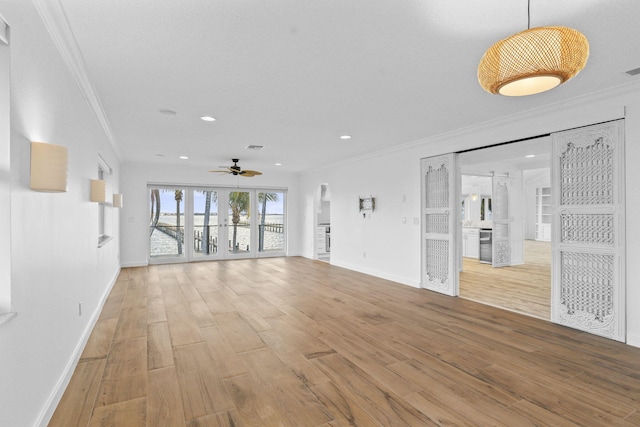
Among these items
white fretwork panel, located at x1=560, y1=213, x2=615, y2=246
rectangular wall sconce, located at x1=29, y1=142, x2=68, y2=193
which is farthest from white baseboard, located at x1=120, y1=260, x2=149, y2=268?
white fretwork panel, located at x1=560, y1=213, x2=615, y2=246

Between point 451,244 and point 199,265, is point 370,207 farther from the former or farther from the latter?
point 199,265

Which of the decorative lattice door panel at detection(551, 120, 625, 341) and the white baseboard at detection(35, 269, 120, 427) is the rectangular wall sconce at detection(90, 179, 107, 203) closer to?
the white baseboard at detection(35, 269, 120, 427)

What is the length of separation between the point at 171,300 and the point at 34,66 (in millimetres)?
3541

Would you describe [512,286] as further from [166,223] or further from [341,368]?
[166,223]

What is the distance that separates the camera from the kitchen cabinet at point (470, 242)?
8.98 metres

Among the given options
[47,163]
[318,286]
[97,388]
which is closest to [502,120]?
[318,286]

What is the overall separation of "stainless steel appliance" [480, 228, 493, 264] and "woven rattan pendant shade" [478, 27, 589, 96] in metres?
7.10

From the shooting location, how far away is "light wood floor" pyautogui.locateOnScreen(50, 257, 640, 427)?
2.07 m

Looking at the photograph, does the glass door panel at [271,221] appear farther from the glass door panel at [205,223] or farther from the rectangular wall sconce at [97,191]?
the rectangular wall sconce at [97,191]

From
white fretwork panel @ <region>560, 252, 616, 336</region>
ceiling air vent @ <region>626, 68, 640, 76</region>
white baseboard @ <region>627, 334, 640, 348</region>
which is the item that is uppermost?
ceiling air vent @ <region>626, 68, 640, 76</region>

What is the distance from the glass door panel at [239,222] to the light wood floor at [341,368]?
14.9ft

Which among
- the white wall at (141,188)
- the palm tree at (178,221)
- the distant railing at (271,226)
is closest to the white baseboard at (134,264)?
the white wall at (141,188)

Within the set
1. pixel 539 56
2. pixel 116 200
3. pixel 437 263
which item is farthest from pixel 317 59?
pixel 116 200

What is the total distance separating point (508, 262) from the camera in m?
7.97
